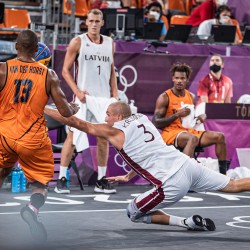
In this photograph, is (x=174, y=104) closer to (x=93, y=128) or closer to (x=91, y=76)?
(x=91, y=76)

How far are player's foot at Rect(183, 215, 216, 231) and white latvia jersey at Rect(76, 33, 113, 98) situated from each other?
3424 mm

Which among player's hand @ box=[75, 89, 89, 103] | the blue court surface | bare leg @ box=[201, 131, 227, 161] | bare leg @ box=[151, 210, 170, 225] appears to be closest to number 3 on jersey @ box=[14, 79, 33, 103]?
the blue court surface

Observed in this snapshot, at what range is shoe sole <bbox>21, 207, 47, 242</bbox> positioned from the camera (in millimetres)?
6789

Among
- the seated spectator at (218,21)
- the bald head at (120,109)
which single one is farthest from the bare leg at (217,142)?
the seated spectator at (218,21)

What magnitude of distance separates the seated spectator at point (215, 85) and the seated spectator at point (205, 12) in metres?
4.73

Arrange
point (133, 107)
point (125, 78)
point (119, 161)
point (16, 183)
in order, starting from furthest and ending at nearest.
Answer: point (125, 78) → point (133, 107) → point (119, 161) → point (16, 183)

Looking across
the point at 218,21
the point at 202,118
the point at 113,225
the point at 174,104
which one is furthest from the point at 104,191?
the point at 218,21

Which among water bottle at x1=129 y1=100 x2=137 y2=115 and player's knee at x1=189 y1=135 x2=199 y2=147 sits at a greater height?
water bottle at x1=129 y1=100 x2=137 y2=115

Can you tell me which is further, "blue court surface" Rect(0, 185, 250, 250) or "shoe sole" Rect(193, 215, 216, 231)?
"shoe sole" Rect(193, 215, 216, 231)

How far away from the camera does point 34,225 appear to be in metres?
6.83

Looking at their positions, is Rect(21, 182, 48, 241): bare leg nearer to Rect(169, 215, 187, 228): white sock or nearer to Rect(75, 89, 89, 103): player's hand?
Rect(169, 215, 187, 228): white sock

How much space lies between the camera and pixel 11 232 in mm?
7391

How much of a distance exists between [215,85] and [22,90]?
244 inches

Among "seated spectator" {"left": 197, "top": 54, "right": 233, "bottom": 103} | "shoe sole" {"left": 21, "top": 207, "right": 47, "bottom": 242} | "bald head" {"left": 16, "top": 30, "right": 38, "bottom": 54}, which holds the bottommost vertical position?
"shoe sole" {"left": 21, "top": 207, "right": 47, "bottom": 242}
